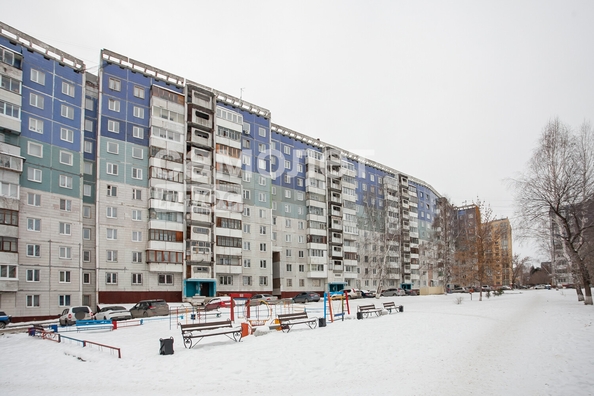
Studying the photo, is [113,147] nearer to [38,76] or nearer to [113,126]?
[113,126]

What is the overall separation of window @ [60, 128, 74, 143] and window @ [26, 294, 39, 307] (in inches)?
598

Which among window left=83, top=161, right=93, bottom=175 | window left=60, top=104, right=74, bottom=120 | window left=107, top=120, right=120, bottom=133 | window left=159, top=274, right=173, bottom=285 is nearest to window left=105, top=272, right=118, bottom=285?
window left=159, top=274, right=173, bottom=285

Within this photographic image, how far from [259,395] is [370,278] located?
254ft

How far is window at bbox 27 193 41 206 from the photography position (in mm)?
40812

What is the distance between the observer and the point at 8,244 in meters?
38.2

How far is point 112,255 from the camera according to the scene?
46562mm

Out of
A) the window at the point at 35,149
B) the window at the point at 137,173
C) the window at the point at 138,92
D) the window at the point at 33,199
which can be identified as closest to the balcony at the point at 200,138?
the window at the point at 138,92

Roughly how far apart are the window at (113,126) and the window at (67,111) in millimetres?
4029

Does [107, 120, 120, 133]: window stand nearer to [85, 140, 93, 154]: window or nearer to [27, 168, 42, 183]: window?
[85, 140, 93, 154]: window

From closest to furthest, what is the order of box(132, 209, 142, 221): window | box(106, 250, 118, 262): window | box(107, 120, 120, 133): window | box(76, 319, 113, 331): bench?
box(76, 319, 113, 331): bench
box(106, 250, 118, 262): window
box(107, 120, 120, 133): window
box(132, 209, 142, 221): window

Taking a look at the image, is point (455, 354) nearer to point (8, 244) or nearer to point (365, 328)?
point (365, 328)

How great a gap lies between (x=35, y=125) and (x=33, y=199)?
7.03m

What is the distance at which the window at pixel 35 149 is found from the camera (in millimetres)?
41250

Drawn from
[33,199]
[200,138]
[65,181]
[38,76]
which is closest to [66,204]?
[65,181]
